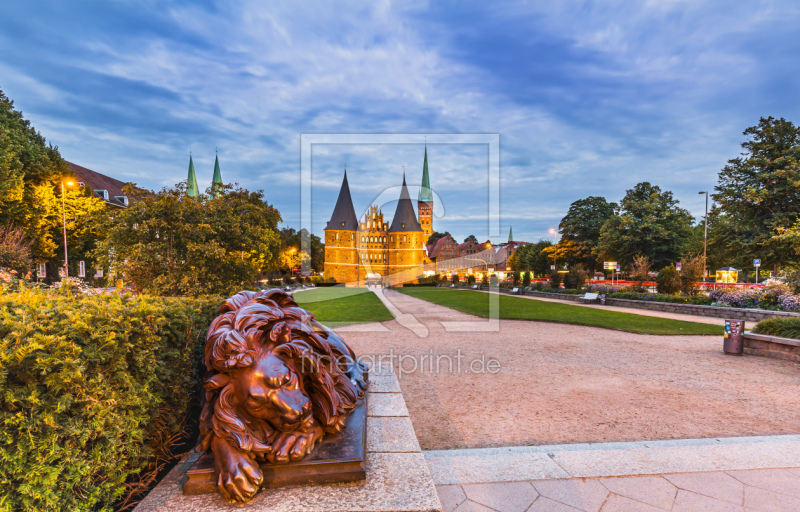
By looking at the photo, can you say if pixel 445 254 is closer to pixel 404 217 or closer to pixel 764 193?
pixel 404 217

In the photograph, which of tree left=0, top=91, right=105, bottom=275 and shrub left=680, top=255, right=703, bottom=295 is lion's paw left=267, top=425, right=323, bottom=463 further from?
tree left=0, top=91, right=105, bottom=275

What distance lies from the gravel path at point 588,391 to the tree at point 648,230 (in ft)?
92.3

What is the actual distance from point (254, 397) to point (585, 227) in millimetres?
51131

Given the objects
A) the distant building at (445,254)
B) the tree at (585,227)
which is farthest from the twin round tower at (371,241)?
the tree at (585,227)

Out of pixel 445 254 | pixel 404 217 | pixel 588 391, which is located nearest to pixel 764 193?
pixel 588 391

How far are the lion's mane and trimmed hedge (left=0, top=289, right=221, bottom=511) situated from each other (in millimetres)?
489

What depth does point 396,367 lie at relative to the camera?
7.28 m

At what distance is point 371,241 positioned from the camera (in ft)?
245

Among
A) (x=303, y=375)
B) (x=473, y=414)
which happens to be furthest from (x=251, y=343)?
(x=473, y=414)

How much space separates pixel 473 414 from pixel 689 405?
3.11 metres

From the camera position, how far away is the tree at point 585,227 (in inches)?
1788

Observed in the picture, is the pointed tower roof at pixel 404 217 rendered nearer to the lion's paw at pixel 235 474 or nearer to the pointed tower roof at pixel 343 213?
the pointed tower roof at pixel 343 213

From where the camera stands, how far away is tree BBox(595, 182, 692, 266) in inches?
1313

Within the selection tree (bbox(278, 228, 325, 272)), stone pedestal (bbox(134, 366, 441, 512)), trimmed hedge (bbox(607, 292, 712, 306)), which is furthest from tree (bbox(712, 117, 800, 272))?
tree (bbox(278, 228, 325, 272))
